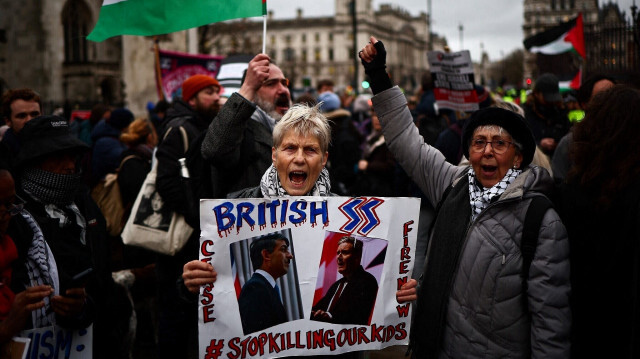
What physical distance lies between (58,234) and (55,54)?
29.7 m

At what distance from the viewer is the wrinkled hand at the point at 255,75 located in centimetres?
355

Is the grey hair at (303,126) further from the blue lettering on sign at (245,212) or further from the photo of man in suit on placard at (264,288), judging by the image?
the photo of man in suit on placard at (264,288)

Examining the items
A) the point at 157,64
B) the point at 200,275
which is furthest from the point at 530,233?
the point at 157,64

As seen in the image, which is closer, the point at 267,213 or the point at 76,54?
the point at 267,213

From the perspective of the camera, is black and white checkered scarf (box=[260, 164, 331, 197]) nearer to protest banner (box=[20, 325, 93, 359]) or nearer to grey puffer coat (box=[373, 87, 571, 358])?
grey puffer coat (box=[373, 87, 571, 358])

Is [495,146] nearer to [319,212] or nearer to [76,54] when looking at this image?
[319,212]

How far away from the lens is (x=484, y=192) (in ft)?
9.97

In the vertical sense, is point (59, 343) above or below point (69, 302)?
below

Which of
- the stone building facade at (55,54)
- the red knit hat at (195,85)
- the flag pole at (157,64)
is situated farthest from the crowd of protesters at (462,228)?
the stone building facade at (55,54)

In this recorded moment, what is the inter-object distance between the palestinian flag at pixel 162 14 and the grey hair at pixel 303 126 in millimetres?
1175

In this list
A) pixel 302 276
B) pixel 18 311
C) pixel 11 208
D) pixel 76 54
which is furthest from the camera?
pixel 76 54

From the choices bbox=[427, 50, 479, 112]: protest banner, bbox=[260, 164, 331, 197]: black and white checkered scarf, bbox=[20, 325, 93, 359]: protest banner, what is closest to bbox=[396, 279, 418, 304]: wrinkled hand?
bbox=[260, 164, 331, 197]: black and white checkered scarf

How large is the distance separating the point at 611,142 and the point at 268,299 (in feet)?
5.49

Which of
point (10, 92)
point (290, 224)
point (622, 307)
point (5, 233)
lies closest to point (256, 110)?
point (290, 224)
